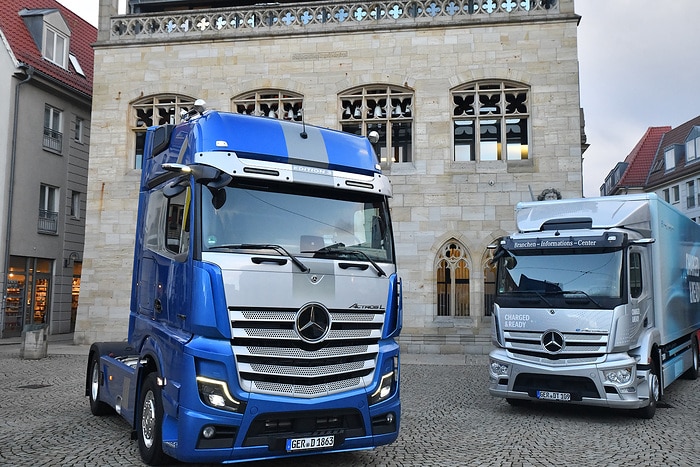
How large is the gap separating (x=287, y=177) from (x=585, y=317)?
497 centimetres

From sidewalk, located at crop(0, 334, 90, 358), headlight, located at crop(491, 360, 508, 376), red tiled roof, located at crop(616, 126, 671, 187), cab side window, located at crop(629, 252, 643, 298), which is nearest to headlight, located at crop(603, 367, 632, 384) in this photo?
cab side window, located at crop(629, 252, 643, 298)

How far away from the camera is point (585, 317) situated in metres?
8.95

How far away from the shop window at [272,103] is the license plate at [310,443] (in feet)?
46.2

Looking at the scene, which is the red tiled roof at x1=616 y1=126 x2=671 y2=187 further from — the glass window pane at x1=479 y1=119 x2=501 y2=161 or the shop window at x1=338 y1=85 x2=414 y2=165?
the shop window at x1=338 y1=85 x2=414 y2=165

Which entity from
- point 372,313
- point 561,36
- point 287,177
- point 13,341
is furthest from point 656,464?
point 13,341

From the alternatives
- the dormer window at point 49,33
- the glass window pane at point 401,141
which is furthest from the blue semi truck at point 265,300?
the dormer window at point 49,33

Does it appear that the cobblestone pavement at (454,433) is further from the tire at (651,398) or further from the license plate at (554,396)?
the license plate at (554,396)

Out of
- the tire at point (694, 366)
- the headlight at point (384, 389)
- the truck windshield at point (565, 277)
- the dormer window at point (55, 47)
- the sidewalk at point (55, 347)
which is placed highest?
the dormer window at point (55, 47)

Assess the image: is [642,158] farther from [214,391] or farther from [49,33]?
[214,391]

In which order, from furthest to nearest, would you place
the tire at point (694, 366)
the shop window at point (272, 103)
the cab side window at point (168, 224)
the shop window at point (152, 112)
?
1. the shop window at point (152, 112)
2. the shop window at point (272, 103)
3. the tire at point (694, 366)
4. the cab side window at point (168, 224)

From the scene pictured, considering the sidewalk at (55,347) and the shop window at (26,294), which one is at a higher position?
the shop window at (26,294)

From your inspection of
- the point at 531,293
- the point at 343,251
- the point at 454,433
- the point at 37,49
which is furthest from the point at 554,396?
the point at 37,49

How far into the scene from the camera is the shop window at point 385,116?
18391 millimetres

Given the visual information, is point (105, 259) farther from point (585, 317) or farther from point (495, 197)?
point (585, 317)
